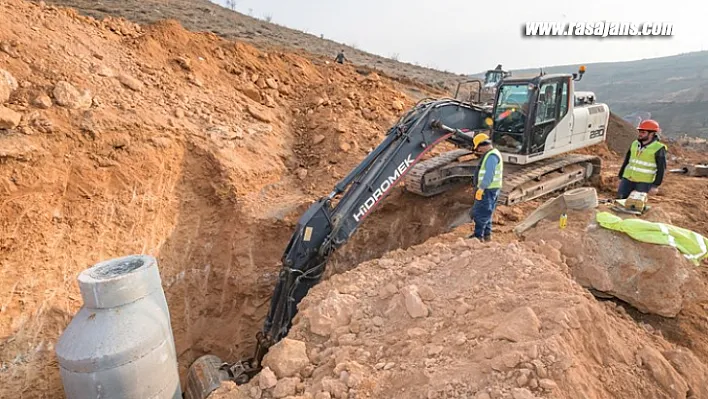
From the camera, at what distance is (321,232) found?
529 cm

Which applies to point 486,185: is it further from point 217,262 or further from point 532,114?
point 217,262

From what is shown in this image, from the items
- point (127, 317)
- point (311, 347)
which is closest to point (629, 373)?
point (311, 347)

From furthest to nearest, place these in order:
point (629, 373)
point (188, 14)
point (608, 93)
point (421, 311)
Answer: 1. point (608, 93)
2. point (188, 14)
3. point (421, 311)
4. point (629, 373)

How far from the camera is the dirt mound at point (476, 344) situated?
2.92 metres

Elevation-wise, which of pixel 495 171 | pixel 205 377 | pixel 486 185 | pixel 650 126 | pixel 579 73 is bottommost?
pixel 205 377

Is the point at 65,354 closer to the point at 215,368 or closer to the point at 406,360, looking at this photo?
the point at 215,368

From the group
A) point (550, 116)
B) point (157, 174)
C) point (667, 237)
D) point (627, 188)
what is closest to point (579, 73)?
point (550, 116)

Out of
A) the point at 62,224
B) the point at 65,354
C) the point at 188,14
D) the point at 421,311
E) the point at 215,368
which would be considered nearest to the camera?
the point at 421,311

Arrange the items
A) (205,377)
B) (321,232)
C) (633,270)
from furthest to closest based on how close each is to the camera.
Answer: (321,232) < (205,377) < (633,270)

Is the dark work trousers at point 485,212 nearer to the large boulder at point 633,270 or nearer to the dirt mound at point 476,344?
the large boulder at point 633,270

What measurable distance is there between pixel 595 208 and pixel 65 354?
6404 mm

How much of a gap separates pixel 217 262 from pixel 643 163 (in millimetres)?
6726

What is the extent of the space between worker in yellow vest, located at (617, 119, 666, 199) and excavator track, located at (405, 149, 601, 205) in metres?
1.56

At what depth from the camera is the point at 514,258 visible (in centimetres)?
424
